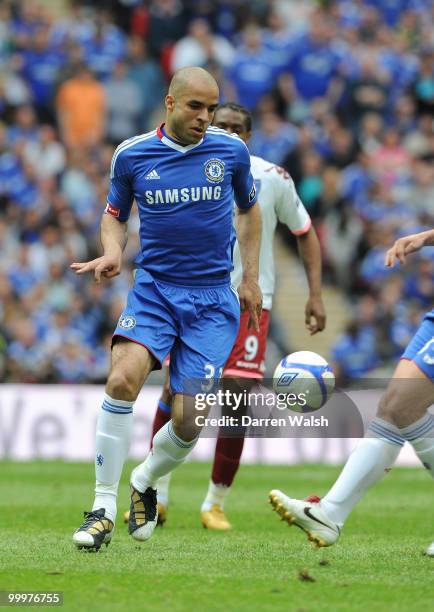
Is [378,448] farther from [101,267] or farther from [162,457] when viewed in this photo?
[101,267]

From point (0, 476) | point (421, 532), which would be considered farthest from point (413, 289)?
point (421, 532)

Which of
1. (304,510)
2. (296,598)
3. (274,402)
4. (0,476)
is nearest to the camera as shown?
(296,598)

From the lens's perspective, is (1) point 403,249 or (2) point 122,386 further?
(2) point 122,386

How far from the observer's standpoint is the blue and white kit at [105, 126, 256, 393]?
761cm

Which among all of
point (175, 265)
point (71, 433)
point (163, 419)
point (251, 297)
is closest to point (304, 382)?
point (251, 297)

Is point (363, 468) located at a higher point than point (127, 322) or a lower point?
lower

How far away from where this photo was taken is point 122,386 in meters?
7.27

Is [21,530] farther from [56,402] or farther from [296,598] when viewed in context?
[56,402]

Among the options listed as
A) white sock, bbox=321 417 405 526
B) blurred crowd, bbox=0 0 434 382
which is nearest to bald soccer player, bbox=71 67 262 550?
white sock, bbox=321 417 405 526

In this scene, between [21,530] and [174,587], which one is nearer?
[174,587]

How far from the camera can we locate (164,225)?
7656 mm

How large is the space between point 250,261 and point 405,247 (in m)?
1.39

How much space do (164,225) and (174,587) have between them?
229 cm

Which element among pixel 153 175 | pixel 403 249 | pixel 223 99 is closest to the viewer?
pixel 403 249
